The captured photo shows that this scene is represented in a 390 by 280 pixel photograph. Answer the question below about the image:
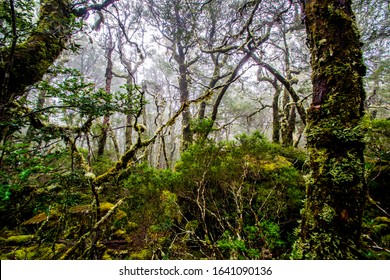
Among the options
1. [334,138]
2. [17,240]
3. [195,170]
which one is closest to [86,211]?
[17,240]

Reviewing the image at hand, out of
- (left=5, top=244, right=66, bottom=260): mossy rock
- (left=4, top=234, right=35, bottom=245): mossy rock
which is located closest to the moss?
(left=4, top=234, right=35, bottom=245): mossy rock

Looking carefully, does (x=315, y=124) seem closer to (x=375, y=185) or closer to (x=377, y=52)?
(x=375, y=185)

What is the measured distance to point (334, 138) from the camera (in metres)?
1.81

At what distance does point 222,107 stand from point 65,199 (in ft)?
55.4

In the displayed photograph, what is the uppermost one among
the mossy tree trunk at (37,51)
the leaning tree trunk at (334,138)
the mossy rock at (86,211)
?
the mossy tree trunk at (37,51)

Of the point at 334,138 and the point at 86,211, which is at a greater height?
the point at 334,138

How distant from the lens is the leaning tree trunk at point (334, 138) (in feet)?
5.32

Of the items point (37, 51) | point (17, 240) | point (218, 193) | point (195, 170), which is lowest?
point (17, 240)

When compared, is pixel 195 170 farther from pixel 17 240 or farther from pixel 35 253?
pixel 17 240

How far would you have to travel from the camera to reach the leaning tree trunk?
1621 mm

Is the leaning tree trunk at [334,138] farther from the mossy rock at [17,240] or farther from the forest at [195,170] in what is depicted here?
the mossy rock at [17,240]

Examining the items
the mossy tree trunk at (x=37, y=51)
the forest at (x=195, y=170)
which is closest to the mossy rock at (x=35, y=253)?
the forest at (x=195, y=170)
